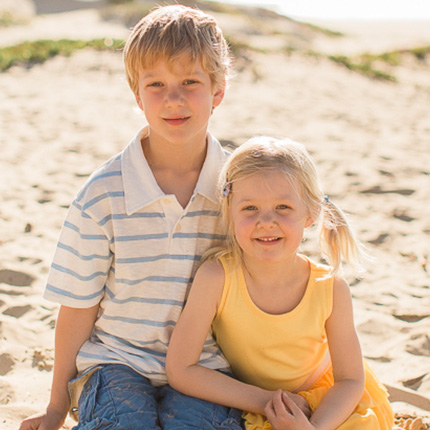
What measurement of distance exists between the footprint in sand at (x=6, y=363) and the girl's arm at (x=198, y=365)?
0.91m

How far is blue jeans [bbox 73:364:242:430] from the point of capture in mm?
1881

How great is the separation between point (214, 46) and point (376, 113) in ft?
20.7

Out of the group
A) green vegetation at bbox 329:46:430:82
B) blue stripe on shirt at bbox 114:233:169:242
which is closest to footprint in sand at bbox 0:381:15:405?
blue stripe on shirt at bbox 114:233:169:242

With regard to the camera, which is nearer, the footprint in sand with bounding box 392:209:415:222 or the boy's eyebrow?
the boy's eyebrow

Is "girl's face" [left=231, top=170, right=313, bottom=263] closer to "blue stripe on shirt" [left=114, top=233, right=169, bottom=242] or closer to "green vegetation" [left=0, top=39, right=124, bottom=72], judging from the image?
"blue stripe on shirt" [left=114, top=233, right=169, bottom=242]

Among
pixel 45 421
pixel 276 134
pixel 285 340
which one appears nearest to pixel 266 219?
pixel 285 340

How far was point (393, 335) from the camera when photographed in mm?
2938

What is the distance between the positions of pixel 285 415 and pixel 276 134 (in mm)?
4884

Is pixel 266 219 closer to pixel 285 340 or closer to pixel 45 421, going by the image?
pixel 285 340

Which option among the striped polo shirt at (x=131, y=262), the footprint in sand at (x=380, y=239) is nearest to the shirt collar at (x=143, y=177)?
the striped polo shirt at (x=131, y=262)

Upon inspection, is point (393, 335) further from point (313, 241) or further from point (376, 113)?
point (376, 113)

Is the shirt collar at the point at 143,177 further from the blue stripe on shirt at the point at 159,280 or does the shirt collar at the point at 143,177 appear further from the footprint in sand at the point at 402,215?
the footprint in sand at the point at 402,215

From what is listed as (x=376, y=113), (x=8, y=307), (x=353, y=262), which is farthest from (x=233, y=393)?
(x=376, y=113)

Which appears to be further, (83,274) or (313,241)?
(313,241)
